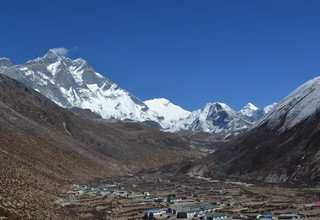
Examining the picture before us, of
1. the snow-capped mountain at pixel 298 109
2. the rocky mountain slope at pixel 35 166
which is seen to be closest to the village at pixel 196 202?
the rocky mountain slope at pixel 35 166

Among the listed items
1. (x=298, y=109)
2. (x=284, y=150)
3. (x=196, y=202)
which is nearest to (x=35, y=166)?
(x=196, y=202)

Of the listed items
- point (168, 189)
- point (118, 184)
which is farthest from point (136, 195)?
point (118, 184)

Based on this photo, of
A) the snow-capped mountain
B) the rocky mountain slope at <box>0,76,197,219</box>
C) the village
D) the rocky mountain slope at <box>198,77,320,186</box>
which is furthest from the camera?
the snow-capped mountain

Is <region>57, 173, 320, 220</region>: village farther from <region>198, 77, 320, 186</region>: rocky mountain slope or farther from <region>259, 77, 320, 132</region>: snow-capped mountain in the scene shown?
<region>259, 77, 320, 132</region>: snow-capped mountain

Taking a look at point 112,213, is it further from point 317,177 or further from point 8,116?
point 8,116

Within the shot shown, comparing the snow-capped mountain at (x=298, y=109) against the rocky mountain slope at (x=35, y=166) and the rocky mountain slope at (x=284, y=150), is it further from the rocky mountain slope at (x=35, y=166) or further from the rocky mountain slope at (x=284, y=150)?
the rocky mountain slope at (x=35, y=166)

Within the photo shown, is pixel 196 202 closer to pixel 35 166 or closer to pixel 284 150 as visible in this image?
pixel 35 166

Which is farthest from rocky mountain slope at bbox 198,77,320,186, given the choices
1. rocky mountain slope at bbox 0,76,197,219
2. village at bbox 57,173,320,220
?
rocky mountain slope at bbox 0,76,197,219
